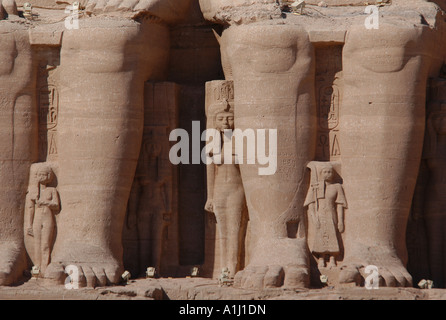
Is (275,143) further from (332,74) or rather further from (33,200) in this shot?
(33,200)

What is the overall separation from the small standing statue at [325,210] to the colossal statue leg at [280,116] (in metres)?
0.13

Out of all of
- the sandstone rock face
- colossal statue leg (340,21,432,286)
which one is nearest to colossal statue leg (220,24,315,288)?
the sandstone rock face

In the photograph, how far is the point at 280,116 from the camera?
56.9 ft

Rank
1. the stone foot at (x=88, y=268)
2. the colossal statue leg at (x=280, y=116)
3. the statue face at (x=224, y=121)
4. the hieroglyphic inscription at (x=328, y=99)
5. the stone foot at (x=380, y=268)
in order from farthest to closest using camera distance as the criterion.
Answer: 1. the statue face at (x=224, y=121)
2. the hieroglyphic inscription at (x=328, y=99)
3. the colossal statue leg at (x=280, y=116)
4. the stone foot at (x=88, y=268)
5. the stone foot at (x=380, y=268)

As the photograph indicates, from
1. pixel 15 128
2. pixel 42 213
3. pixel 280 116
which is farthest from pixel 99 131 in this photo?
pixel 280 116

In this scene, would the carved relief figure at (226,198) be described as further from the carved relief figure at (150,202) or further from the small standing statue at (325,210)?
the small standing statue at (325,210)

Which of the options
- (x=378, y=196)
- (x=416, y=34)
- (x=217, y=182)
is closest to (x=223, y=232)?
(x=217, y=182)

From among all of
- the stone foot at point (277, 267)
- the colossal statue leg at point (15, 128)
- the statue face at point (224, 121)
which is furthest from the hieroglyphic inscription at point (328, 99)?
the colossal statue leg at point (15, 128)

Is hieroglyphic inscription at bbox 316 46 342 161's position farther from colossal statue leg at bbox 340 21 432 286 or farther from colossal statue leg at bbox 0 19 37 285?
colossal statue leg at bbox 0 19 37 285

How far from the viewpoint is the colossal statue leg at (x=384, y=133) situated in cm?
1712

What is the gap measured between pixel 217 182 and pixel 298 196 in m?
1.08

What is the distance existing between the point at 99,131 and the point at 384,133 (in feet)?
10.3

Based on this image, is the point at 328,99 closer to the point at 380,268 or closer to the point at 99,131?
the point at 380,268

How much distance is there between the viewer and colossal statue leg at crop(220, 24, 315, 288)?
17.3 m
